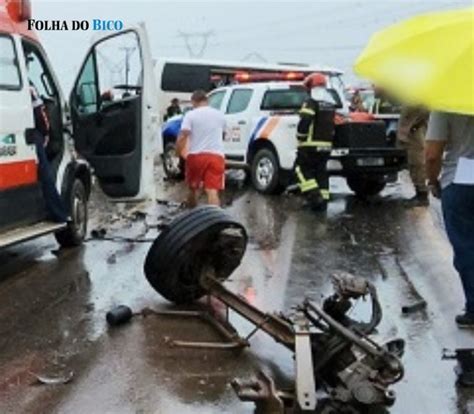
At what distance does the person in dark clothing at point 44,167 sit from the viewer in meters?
7.99

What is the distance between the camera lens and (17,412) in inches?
175

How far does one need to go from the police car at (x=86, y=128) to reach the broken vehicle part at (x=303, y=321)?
7.84 feet

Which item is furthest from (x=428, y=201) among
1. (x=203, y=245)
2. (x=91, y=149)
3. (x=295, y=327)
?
(x=295, y=327)

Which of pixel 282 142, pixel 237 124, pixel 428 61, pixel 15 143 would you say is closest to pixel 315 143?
pixel 282 142

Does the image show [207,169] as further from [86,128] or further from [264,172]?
[264,172]

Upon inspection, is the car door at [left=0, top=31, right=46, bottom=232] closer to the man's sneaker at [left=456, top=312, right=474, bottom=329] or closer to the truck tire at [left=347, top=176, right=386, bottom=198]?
the man's sneaker at [left=456, top=312, right=474, bottom=329]

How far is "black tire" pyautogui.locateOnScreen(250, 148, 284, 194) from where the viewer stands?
536 inches

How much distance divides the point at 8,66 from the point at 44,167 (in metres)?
1.05

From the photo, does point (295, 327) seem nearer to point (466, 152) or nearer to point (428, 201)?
point (466, 152)

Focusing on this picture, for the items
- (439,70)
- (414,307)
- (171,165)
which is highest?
(439,70)

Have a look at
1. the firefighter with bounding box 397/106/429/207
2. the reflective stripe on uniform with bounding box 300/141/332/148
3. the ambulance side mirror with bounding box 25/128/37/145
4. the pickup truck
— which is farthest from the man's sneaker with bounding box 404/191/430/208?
the ambulance side mirror with bounding box 25/128/37/145

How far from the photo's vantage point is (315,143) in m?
11.6

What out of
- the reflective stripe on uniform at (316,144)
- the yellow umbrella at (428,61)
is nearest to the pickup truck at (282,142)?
the reflective stripe on uniform at (316,144)

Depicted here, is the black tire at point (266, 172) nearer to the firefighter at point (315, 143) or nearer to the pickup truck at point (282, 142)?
the pickup truck at point (282, 142)
